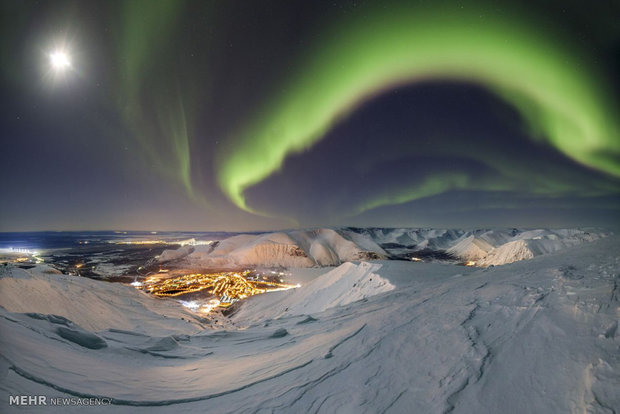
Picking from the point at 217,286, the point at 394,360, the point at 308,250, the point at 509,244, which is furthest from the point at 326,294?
the point at 509,244

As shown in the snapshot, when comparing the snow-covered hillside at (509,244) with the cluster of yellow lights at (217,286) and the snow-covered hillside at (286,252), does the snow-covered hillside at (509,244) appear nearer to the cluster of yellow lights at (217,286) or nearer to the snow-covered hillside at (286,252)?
the snow-covered hillside at (286,252)

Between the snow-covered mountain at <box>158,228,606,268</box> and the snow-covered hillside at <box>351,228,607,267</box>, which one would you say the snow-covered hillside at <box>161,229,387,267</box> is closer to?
the snow-covered mountain at <box>158,228,606,268</box>

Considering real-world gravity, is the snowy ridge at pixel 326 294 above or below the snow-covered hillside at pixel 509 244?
above

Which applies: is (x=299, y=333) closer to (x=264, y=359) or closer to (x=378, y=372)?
→ (x=264, y=359)

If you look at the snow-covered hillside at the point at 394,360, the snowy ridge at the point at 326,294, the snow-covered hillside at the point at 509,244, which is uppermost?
the snow-covered hillside at the point at 394,360

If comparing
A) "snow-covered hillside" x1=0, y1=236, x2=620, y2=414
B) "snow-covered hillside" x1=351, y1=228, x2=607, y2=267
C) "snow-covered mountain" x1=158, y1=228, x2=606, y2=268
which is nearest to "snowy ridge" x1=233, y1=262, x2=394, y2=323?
"snow-covered hillside" x1=0, y1=236, x2=620, y2=414

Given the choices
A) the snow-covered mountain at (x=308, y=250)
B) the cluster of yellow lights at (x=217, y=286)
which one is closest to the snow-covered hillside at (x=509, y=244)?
the snow-covered mountain at (x=308, y=250)

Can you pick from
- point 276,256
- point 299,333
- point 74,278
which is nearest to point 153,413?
point 299,333

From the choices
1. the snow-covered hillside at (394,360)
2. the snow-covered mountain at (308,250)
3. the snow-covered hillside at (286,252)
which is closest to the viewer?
the snow-covered hillside at (394,360)
